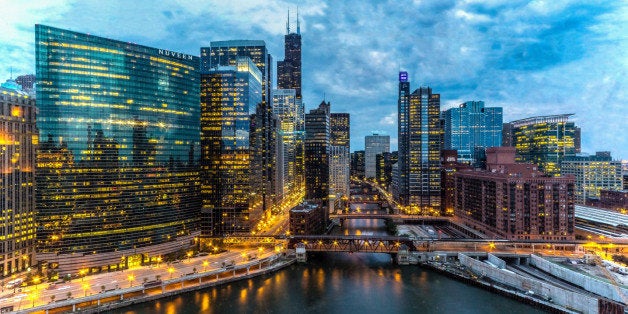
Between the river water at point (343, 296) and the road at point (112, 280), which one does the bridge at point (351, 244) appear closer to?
the river water at point (343, 296)

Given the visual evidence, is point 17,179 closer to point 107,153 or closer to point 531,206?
point 107,153

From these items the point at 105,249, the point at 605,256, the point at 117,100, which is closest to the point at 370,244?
the point at 605,256

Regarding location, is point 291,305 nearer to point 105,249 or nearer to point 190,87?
point 105,249

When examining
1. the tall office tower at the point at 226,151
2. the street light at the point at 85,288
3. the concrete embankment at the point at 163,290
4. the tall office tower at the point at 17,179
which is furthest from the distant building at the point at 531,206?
the tall office tower at the point at 17,179

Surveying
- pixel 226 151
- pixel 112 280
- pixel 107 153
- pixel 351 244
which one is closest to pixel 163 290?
pixel 112 280

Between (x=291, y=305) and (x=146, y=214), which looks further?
(x=146, y=214)
